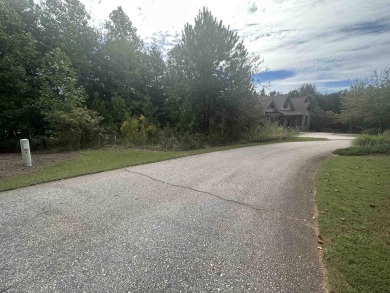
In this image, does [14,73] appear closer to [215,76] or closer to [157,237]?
[215,76]

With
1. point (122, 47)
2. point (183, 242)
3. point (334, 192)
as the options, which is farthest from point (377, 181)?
point (122, 47)

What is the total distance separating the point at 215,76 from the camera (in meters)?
14.9

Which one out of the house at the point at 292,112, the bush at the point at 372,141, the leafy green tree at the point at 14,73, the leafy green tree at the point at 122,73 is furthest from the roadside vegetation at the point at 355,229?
the house at the point at 292,112

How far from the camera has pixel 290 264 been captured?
2.53m

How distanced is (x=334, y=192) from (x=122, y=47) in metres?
19.7

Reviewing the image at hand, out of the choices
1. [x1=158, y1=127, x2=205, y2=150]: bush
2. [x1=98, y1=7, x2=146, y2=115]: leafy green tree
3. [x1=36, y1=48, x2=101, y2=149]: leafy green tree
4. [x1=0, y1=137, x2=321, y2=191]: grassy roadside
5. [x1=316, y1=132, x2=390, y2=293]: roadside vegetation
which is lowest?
[x1=316, y1=132, x2=390, y2=293]: roadside vegetation

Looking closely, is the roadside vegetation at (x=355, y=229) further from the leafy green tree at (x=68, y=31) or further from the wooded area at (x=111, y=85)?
the leafy green tree at (x=68, y=31)

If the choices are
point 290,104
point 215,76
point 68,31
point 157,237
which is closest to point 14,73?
point 68,31

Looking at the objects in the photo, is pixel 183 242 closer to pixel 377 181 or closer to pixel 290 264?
pixel 290 264

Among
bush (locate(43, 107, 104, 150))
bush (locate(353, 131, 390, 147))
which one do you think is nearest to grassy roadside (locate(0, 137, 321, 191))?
bush (locate(43, 107, 104, 150))

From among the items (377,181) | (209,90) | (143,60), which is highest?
(143,60)

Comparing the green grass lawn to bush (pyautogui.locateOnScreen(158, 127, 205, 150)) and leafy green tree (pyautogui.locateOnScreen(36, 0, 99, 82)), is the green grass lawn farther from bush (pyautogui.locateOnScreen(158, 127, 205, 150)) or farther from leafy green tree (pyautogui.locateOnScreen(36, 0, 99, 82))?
leafy green tree (pyautogui.locateOnScreen(36, 0, 99, 82))

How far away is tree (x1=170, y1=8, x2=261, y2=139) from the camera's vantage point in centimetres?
1451

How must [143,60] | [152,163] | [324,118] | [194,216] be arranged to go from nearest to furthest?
[194,216]
[152,163]
[143,60]
[324,118]
